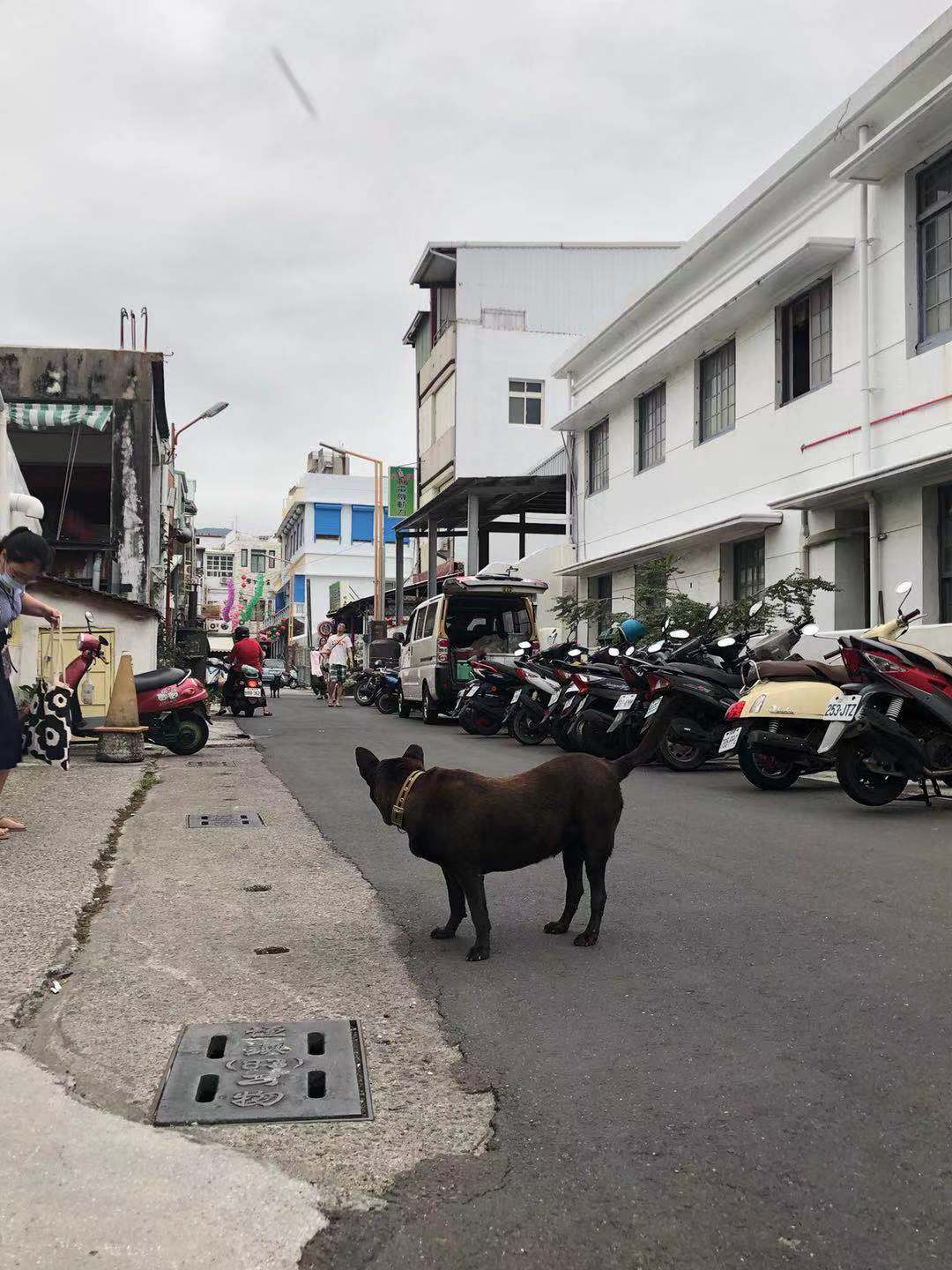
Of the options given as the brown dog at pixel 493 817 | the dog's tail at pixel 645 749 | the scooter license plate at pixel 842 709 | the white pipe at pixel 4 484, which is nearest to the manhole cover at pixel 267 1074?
the brown dog at pixel 493 817

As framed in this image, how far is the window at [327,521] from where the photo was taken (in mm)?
61938

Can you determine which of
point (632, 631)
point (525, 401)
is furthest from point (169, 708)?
point (525, 401)

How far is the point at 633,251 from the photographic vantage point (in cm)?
3359

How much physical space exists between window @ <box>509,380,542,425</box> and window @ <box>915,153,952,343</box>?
67.2 ft

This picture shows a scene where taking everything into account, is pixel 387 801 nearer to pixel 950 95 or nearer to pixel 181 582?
pixel 950 95

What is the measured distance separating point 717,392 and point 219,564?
7996 centimetres

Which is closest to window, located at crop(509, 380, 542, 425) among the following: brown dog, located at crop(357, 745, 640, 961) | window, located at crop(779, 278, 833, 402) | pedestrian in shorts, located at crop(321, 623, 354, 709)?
pedestrian in shorts, located at crop(321, 623, 354, 709)

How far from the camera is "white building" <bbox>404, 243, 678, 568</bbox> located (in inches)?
1297

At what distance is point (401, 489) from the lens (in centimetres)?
4075

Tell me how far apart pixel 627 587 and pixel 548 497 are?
7.04m

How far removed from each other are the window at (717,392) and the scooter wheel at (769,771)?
9349 millimetres

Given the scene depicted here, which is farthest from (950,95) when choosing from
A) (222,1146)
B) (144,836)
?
(222,1146)

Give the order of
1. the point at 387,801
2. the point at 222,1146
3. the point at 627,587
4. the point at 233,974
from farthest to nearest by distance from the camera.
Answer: the point at 627,587 → the point at 387,801 → the point at 233,974 → the point at 222,1146

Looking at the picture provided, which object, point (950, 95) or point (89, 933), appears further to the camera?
point (950, 95)
